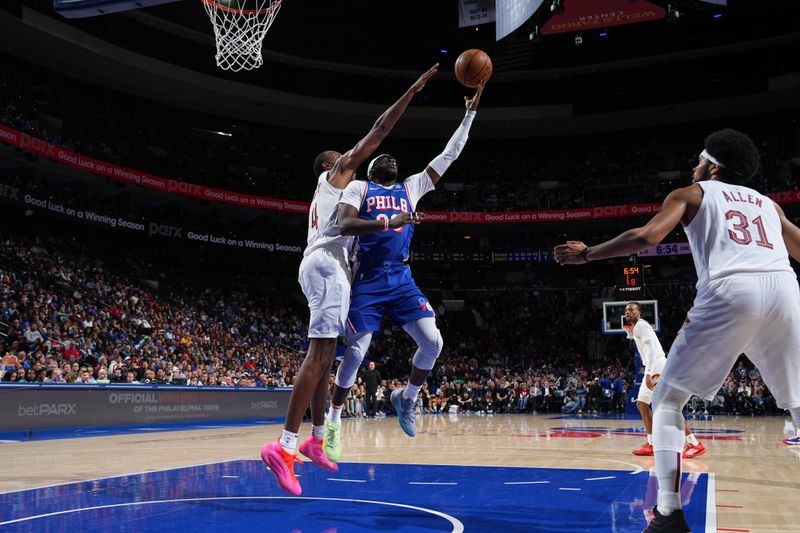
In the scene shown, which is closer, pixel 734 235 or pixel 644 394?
pixel 734 235

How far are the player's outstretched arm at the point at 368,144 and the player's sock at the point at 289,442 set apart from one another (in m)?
1.81

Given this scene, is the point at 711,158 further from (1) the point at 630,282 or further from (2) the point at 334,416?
(1) the point at 630,282

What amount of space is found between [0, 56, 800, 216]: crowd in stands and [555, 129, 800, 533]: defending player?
2273cm

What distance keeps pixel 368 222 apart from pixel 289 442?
1574 millimetres

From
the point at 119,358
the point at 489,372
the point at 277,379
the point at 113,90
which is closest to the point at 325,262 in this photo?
the point at 119,358

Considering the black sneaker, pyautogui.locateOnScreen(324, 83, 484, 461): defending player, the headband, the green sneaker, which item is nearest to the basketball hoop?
pyautogui.locateOnScreen(324, 83, 484, 461): defending player

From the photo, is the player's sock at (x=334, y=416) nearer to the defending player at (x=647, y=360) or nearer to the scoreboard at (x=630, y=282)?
the defending player at (x=647, y=360)

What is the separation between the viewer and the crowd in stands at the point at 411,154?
80.9 ft

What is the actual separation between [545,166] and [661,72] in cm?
665

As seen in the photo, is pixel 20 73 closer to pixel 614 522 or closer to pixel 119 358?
pixel 119 358

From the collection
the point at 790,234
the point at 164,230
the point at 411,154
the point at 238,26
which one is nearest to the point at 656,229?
the point at 790,234

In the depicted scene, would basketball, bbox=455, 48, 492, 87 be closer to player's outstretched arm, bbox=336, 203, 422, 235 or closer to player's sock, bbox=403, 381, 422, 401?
player's outstretched arm, bbox=336, 203, 422, 235

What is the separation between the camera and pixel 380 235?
5297 millimetres

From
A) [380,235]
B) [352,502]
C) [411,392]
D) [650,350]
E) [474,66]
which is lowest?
[352,502]
